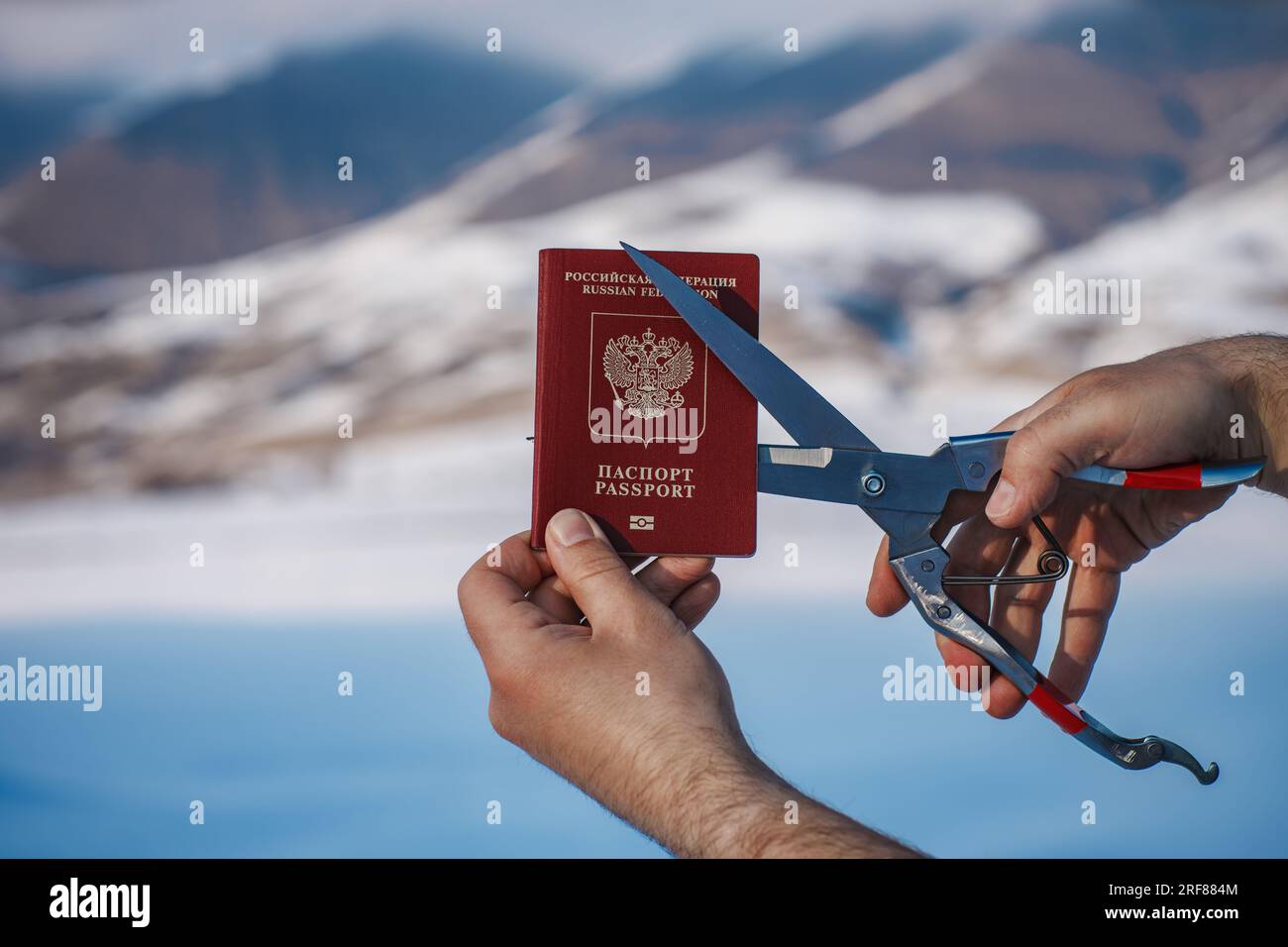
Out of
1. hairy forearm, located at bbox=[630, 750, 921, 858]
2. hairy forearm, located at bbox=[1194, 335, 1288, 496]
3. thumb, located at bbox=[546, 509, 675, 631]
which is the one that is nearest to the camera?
hairy forearm, located at bbox=[630, 750, 921, 858]

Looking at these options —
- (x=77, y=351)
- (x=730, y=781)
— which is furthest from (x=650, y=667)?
(x=77, y=351)

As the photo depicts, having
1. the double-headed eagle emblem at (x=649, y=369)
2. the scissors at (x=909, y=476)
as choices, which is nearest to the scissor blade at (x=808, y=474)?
the scissors at (x=909, y=476)

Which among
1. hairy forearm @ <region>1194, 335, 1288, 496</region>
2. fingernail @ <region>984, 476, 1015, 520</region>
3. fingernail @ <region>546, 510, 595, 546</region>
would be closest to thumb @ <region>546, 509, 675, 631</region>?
fingernail @ <region>546, 510, 595, 546</region>

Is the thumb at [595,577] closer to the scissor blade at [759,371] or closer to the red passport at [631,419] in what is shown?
the red passport at [631,419]

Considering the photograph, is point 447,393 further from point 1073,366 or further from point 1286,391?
point 1286,391

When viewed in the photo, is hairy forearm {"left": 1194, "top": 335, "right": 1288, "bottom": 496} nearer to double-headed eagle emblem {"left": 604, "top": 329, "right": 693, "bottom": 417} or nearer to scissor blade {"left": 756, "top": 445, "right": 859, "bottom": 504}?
scissor blade {"left": 756, "top": 445, "right": 859, "bottom": 504}

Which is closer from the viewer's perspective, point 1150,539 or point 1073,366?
point 1150,539

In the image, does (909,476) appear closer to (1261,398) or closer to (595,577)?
(595,577)
